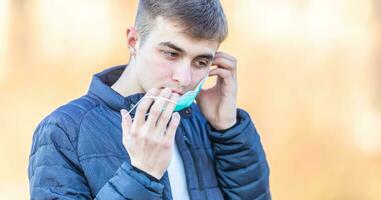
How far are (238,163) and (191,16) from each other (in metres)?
0.41

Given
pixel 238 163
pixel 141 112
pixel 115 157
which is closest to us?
pixel 141 112

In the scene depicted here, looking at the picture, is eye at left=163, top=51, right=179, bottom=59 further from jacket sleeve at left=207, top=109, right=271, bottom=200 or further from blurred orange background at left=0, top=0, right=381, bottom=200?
blurred orange background at left=0, top=0, right=381, bottom=200

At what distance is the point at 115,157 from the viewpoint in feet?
5.24

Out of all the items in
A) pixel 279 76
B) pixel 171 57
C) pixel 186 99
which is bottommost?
pixel 279 76

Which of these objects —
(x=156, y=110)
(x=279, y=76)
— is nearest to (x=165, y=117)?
(x=156, y=110)

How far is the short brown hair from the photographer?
64.3 inches

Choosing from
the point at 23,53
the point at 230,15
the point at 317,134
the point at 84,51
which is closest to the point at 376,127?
the point at 317,134

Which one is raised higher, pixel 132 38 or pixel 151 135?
pixel 132 38

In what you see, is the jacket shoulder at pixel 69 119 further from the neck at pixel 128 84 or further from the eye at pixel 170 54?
the eye at pixel 170 54

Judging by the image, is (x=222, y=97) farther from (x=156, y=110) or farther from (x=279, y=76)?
(x=279, y=76)

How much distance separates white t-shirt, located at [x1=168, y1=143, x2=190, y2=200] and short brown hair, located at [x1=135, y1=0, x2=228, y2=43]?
30cm

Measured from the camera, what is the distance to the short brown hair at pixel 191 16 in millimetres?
1634

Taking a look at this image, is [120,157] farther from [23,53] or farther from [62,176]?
[23,53]

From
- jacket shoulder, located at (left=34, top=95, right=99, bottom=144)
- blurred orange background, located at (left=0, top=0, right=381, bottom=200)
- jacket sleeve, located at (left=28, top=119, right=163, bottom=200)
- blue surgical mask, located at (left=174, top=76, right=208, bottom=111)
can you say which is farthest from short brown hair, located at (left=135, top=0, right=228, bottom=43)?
blurred orange background, located at (left=0, top=0, right=381, bottom=200)
